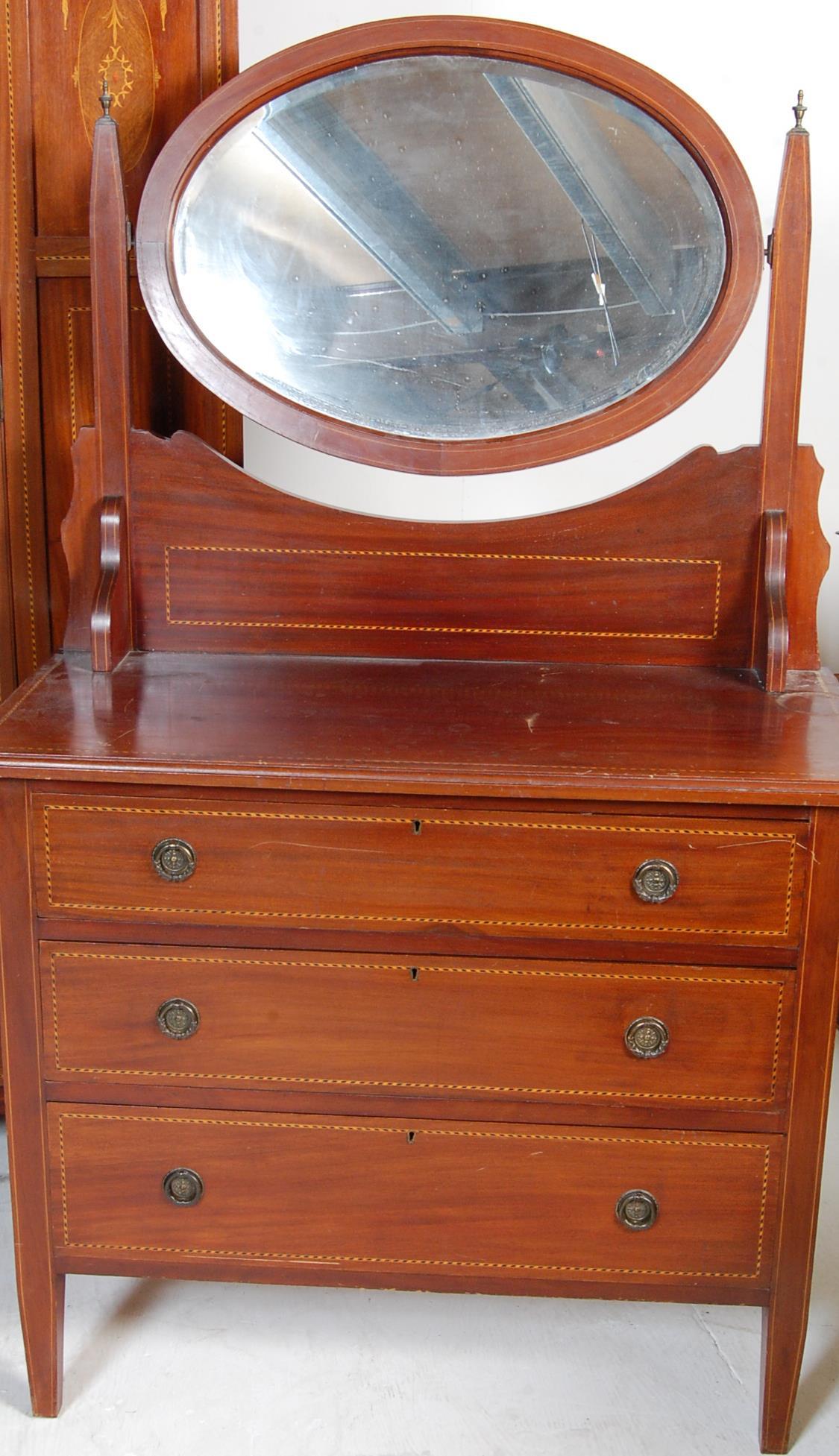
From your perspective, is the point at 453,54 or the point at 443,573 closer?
the point at 453,54

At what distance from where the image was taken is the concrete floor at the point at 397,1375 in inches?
82.0

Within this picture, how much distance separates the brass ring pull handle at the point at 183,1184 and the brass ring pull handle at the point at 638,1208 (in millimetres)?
572

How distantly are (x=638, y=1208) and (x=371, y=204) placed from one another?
1.46 metres

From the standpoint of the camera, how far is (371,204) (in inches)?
84.8

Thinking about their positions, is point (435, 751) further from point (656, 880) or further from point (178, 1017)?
point (178, 1017)

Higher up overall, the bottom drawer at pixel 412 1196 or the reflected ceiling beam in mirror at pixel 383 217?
the reflected ceiling beam in mirror at pixel 383 217

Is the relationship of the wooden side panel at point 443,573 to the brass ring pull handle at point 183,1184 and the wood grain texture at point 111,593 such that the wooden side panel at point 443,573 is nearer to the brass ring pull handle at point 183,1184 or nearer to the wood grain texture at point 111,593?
the wood grain texture at point 111,593

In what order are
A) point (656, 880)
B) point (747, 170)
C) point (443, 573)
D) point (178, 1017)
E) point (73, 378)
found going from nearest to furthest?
1. point (656, 880)
2. point (178, 1017)
3. point (443, 573)
4. point (73, 378)
5. point (747, 170)

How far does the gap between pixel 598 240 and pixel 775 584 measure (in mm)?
557

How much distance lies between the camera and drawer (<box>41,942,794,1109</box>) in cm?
192

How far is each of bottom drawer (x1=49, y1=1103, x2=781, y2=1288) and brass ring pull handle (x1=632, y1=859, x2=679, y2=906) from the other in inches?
13.7

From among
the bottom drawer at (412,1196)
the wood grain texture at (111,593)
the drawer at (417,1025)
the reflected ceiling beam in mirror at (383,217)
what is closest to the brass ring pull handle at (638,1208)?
the bottom drawer at (412,1196)

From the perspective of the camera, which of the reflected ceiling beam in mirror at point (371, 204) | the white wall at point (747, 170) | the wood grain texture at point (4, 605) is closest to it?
the reflected ceiling beam in mirror at point (371, 204)

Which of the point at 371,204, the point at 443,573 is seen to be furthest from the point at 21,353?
the point at 443,573
